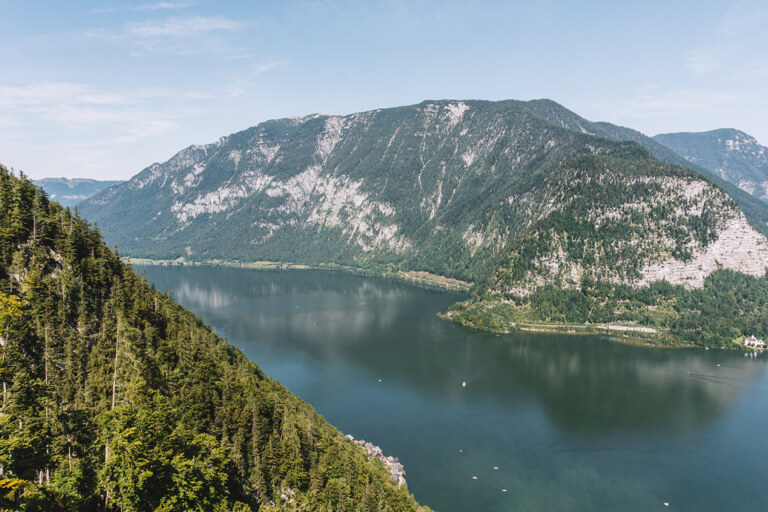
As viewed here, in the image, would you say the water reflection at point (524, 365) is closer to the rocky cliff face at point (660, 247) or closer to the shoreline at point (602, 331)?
the shoreline at point (602, 331)

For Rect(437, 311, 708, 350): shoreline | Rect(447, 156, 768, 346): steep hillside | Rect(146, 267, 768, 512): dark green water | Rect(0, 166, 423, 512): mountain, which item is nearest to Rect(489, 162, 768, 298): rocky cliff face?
Rect(447, 156, 768, 346): steep hillside

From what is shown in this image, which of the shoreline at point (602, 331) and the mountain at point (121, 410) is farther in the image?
the shoreline at point (602, 331)

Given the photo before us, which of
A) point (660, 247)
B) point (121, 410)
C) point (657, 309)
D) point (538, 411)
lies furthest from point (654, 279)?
point (121, 410)

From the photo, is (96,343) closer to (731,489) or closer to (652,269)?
(731,489)

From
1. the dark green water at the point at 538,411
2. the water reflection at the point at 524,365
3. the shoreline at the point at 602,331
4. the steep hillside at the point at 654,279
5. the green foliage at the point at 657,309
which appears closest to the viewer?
the dark green water at the point at 538,411

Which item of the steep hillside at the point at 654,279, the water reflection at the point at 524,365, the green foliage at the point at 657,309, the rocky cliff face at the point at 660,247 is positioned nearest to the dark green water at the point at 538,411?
the water reflection at the point at 524,365

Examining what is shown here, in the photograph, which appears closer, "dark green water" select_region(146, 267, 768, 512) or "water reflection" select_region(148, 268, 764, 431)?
"dark green water" select_region(146, 267, 768, 512)

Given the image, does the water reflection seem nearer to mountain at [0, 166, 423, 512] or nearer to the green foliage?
the green foliage
